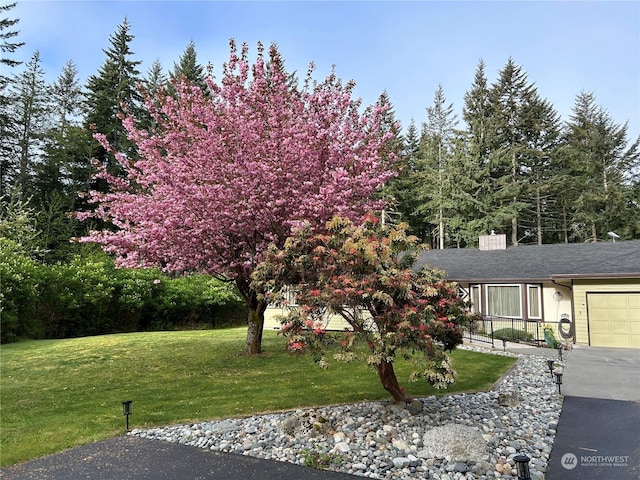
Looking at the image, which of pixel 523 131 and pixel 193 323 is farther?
pixel 523 131

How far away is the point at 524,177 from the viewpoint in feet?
106

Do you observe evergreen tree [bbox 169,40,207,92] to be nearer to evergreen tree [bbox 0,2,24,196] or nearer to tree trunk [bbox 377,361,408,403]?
evergreen tree [bbox 0,2,24,196]

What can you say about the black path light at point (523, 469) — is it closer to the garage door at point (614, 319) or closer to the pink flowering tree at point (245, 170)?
the pink flowering tree at point (245, 170)

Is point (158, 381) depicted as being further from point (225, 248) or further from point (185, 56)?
point (185, 56)

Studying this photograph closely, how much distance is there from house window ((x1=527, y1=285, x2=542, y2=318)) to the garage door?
1852mm

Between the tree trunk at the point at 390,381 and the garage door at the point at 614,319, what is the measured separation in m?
11.2

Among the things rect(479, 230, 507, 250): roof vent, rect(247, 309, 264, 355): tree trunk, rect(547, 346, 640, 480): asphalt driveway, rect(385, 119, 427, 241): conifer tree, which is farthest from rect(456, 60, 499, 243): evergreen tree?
rect(247, 309, 264, 355): tree trunk

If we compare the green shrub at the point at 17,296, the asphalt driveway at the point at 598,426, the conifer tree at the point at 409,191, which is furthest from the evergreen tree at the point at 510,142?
the green shrub at the point at 17,296

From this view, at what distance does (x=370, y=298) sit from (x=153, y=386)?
17.7ft

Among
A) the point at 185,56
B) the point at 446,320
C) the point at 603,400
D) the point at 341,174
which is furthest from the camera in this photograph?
the point at 185,56

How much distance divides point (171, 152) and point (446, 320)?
7.98 meters

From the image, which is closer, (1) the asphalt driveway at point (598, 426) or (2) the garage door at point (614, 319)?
(1) the asphalt driveway at point (598, 426)

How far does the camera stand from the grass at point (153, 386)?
577 cm

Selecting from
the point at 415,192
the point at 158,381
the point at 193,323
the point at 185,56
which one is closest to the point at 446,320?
the point at 158,381
